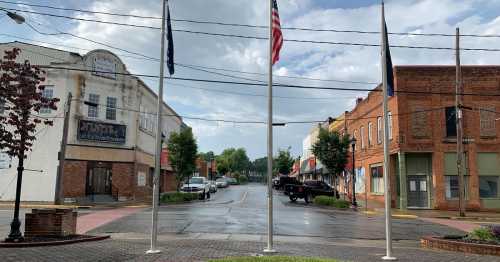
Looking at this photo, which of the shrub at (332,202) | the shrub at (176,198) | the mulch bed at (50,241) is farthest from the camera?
the shrub at (176,198)

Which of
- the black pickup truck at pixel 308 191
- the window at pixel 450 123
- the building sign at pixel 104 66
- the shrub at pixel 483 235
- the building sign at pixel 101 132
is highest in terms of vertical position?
the building sign at pixel 104 66

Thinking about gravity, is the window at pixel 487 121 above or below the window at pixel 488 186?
above

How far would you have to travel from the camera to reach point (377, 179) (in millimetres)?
39562

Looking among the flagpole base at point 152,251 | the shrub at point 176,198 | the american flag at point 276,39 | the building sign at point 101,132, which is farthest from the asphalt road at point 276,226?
the building sign at point 101,132

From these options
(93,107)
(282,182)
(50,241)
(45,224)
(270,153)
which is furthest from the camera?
(282,182)

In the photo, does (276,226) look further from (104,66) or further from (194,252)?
(104,66)

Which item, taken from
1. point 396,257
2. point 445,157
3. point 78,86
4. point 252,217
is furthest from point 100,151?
point 396,257

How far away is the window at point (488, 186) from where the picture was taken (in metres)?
32.9

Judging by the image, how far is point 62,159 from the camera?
28.0m

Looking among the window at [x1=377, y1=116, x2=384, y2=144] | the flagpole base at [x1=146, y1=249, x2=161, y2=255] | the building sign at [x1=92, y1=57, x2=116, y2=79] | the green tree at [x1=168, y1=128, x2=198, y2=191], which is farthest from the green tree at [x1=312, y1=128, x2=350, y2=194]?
the flagpole base at [x1=146, y1=249, x2=161, y2=255]

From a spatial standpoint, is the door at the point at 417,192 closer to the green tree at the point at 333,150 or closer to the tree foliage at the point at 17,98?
the green tree at the point at 333,150

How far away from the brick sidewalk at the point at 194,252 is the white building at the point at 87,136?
20444 millimetres

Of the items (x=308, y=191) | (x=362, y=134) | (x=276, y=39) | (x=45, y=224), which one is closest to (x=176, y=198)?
(x=308, y=191)

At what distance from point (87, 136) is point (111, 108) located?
2.97 meters
